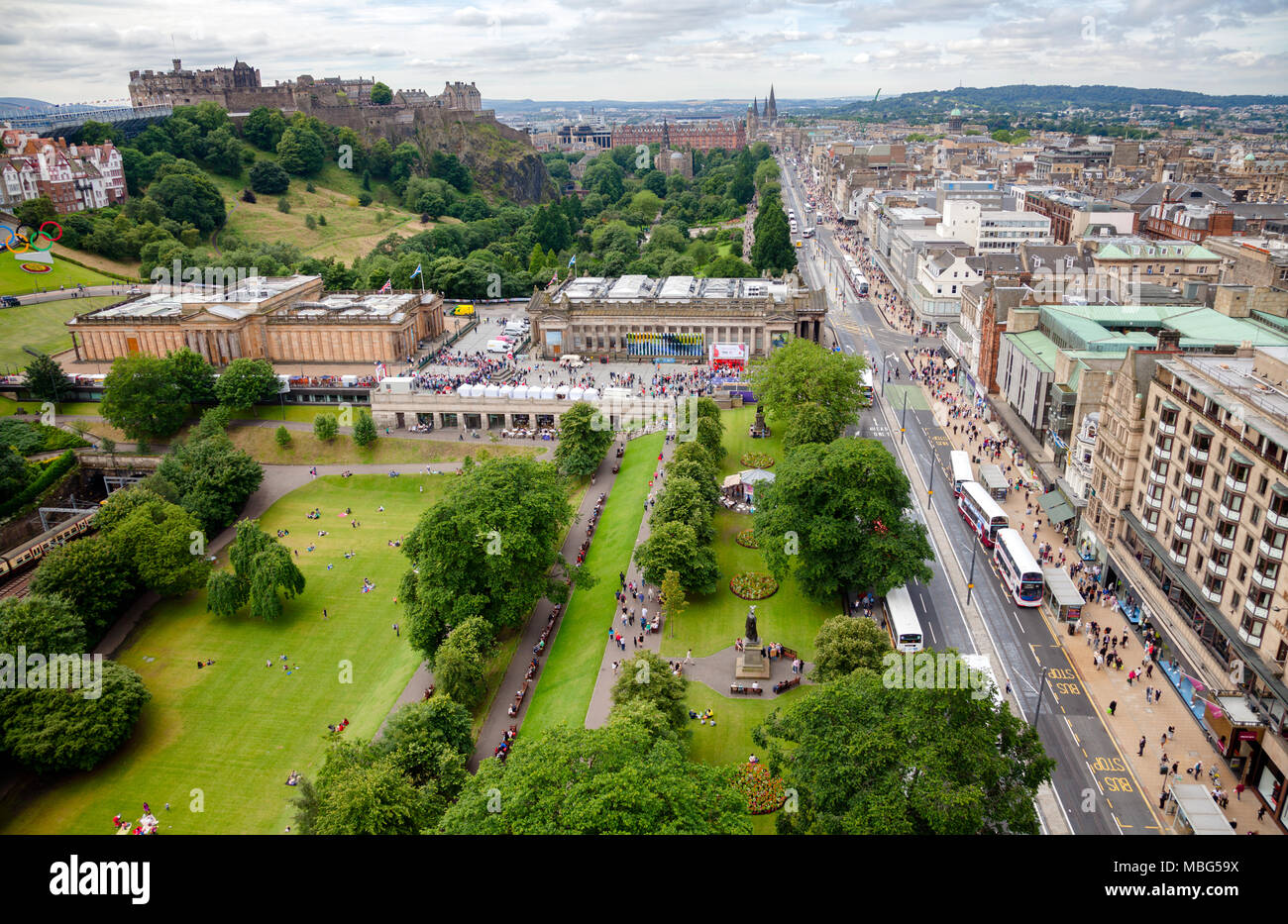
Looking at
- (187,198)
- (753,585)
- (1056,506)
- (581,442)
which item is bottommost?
(753,585)

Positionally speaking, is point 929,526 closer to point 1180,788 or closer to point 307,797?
point 1180,788

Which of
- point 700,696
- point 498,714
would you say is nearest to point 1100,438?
point 700,696

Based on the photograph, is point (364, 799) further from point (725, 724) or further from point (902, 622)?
point (902, 622)

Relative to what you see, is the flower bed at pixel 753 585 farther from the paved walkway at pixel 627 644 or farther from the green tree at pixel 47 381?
the green tree at pixel 47 381

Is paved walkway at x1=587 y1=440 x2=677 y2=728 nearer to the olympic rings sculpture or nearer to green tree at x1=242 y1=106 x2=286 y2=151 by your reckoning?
the olympic rings sculpture

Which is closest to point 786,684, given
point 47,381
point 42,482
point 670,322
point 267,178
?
point 670,322

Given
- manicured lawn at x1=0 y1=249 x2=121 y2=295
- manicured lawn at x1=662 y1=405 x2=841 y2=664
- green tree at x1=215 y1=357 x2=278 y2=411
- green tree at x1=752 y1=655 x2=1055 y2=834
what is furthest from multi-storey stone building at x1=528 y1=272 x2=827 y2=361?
green tree at x1=752 y1=655 x2=1055 y2=834
